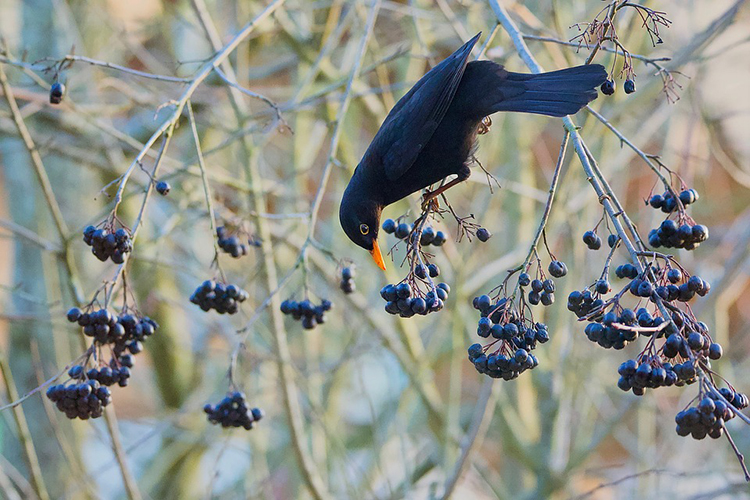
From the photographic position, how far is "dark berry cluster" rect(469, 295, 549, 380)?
201cm

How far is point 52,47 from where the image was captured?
595cm

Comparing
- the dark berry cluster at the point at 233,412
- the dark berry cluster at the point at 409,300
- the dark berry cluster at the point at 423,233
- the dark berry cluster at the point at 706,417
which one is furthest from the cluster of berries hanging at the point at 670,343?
the dark berry cluster at the point at 233,412

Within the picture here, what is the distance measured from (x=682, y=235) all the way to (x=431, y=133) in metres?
1.09

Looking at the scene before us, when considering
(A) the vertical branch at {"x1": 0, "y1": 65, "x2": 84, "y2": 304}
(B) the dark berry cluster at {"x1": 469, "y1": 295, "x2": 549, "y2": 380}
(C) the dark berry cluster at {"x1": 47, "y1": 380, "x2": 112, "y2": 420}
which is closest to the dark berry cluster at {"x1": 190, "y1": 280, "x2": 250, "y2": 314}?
(C) the dark berry cluster at {"x1": 47, "y1": 380, "x2": 112, "y2": 420}

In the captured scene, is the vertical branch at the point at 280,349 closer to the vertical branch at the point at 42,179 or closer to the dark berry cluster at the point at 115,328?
the vertical branch at the point at 42,179

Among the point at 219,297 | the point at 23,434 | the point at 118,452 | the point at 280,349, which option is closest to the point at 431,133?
the point at 219,297

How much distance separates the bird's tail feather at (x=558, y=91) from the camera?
2438 mm

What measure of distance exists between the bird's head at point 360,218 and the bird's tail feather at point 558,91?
0.65 m

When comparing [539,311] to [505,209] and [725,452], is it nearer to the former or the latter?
[505,209]

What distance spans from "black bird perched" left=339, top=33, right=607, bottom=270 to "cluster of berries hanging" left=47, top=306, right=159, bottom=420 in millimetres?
886

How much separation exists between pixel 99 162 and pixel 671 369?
12.2 feet

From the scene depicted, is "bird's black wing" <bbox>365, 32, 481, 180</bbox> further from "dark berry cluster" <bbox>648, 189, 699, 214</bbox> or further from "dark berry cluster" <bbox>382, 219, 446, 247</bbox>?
"dark berry cluster" <bbox>648, 189, 699, 214</bbox>

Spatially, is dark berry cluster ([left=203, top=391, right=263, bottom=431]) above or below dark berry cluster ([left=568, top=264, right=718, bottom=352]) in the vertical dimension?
above

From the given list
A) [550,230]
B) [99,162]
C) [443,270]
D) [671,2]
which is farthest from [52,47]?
[671,2]
